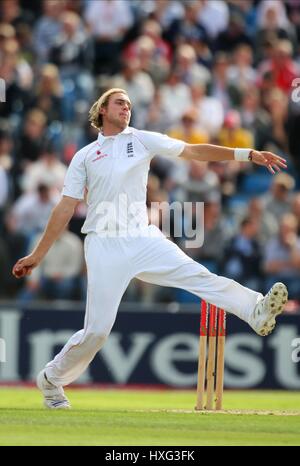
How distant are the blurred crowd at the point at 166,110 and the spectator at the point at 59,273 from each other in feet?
0.04

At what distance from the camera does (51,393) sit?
10812 mm

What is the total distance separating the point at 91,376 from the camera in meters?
15.9

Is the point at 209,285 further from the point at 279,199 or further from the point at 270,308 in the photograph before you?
the point at 279,199

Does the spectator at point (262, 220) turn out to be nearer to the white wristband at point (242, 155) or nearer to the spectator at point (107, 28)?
the spectator at point (107, 28)

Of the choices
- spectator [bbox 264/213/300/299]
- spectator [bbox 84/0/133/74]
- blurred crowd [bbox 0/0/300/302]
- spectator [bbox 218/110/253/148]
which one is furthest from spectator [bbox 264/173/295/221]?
spectator [bbox 84/0/133/74]

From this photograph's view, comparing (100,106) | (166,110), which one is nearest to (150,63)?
(166,110)

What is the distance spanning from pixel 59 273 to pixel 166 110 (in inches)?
135

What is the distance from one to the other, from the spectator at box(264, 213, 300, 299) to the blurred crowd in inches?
0.5

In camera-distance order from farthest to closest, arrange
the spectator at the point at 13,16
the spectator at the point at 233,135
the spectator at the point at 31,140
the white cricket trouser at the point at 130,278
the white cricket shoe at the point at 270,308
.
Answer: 1. the spectator at the point at 13,16
2. the spectator at the point at 233,135
3. the spectator at the point at 31,140
4. the white cricket trouser at the point at 130,278
5. the white cricket shoe at the point at 270,308

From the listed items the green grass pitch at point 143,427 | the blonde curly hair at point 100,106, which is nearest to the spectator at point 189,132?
the green grass pitch at point 143,427

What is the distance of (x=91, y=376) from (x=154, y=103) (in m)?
4.62

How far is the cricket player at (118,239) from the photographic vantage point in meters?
10.3
